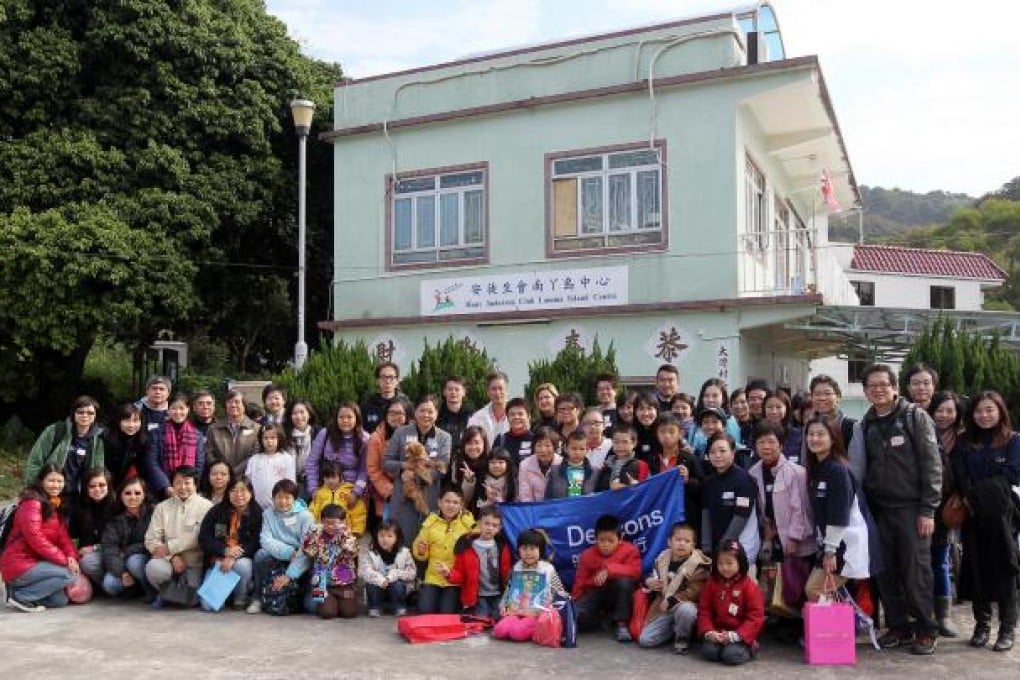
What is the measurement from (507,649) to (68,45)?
42.6ft

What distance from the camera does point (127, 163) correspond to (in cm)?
1554

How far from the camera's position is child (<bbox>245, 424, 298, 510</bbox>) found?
8023 mm

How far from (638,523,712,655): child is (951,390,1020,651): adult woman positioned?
1.70 m

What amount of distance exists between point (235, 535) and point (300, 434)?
111cm

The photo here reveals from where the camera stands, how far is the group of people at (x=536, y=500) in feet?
20.3

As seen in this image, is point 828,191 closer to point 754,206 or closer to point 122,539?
point 754,206

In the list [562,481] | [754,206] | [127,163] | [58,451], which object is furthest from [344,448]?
[754,206]

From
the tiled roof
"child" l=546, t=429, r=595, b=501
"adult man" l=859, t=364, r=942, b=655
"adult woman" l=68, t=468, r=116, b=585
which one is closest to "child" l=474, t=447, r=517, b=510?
"child" l=546, t=429, r=595, b=501

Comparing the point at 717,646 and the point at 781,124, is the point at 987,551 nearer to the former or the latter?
the point at 717,646

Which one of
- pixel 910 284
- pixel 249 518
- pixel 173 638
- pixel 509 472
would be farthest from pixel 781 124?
pixel 910 284

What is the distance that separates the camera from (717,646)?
238 inches

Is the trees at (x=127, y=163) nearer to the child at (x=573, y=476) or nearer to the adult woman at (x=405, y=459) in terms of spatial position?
the adult woman at (x=405, y=459)

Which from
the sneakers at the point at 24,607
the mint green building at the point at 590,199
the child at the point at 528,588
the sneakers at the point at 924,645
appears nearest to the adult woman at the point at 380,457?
the child at the point at 528,588

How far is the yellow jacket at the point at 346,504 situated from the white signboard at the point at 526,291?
23.6ft
